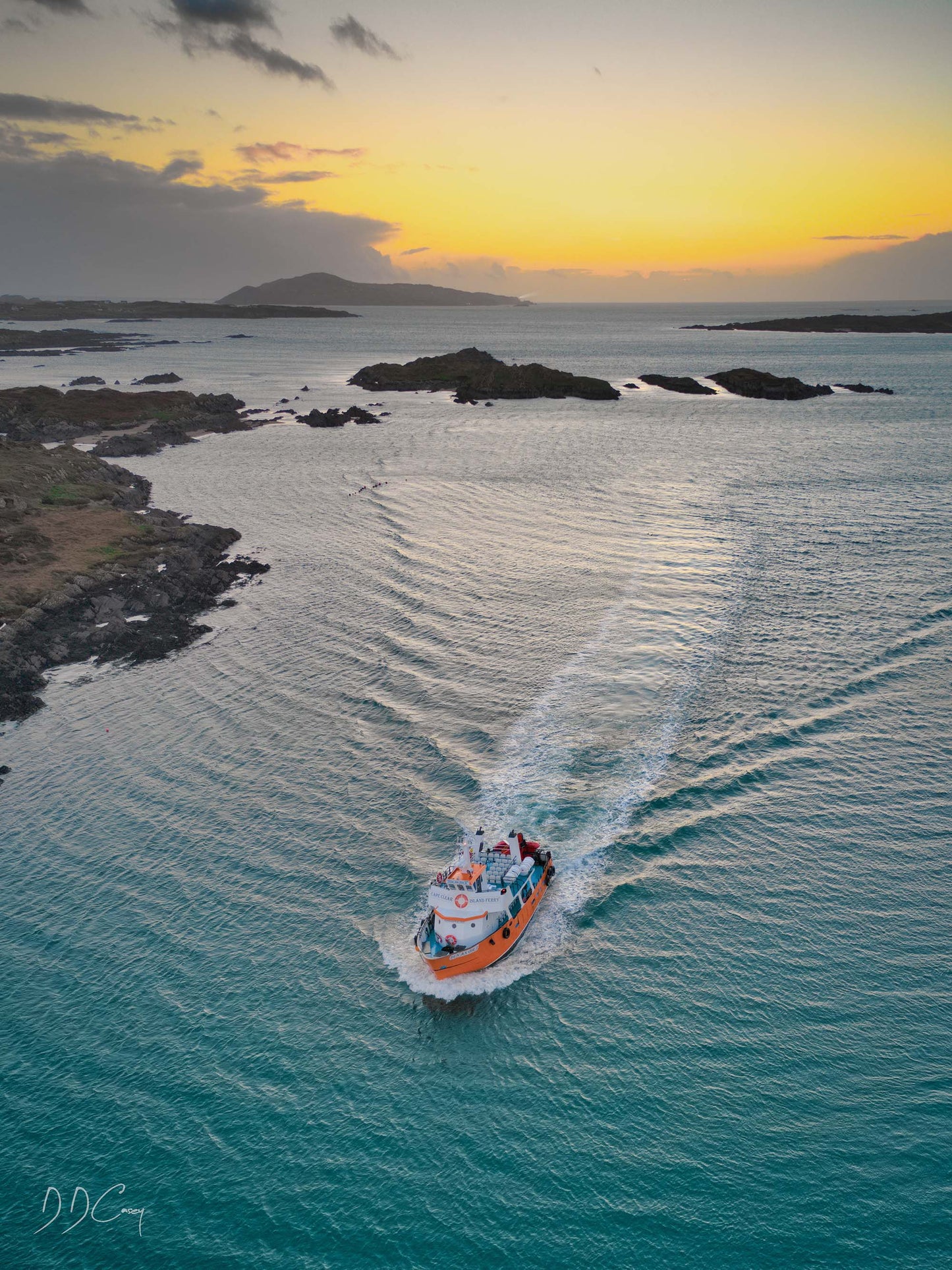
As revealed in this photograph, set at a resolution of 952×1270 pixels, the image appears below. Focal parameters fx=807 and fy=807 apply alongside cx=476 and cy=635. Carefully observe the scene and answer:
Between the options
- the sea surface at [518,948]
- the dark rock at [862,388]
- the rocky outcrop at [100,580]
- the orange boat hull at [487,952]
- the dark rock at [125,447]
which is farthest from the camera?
the dark rock at [862,388]

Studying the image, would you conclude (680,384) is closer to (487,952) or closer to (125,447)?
(125,447)

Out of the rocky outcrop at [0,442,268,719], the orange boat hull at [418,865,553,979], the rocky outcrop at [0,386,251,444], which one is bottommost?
the orange boat hull at [418,865,553,979]

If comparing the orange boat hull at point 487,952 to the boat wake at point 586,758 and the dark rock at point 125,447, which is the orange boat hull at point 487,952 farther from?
the dark rock at point 125,447

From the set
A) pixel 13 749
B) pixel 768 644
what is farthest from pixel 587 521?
pixel 13 749

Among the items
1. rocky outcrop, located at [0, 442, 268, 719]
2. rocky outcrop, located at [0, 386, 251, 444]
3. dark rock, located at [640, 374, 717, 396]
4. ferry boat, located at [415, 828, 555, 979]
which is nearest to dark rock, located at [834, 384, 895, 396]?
dark rock, located at [640, 374, 717, 396]

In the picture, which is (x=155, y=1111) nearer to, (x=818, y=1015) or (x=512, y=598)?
(x=818, y=1015)

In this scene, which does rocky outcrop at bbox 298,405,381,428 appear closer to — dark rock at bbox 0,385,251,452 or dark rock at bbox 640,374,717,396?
dark rock at bbox 0,385,251,452

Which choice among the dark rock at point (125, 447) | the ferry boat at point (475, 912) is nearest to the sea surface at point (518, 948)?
the ferry boat at point (475, 912)
